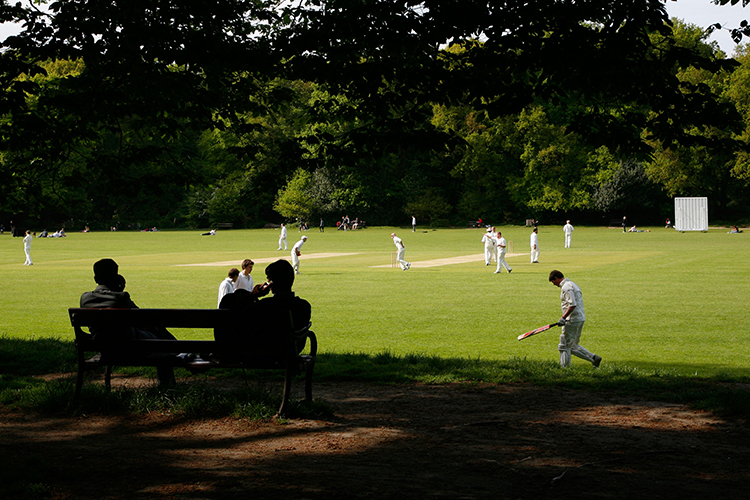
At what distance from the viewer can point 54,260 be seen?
3788cm

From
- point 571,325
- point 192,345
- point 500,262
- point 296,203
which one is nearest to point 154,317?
point 192,345

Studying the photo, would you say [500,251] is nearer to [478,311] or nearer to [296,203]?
[478,311]

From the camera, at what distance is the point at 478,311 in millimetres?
17547

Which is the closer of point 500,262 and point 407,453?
point 407,453

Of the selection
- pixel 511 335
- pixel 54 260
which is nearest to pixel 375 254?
pixel 54 260

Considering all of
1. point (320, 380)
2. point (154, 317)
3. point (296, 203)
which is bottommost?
point (320, 380)

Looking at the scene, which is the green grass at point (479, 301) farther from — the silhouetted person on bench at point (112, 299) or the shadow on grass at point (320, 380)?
the silhouetted person on bench at point (112, 299)

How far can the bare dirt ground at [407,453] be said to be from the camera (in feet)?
14.9

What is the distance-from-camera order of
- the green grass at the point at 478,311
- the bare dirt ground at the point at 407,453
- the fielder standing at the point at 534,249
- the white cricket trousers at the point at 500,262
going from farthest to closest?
1. the fielder standing at the point at 534,249
2. the white cricket trousers at the point at 500,262
3. the green grass at the point at 478,311
4. the bare dirt ground at the point at 407,453

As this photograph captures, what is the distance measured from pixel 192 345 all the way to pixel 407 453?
2.12 metres

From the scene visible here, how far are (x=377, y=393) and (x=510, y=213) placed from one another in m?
78.7

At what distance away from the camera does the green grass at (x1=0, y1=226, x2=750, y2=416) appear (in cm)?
915

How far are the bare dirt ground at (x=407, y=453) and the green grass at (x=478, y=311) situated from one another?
5.38 ft

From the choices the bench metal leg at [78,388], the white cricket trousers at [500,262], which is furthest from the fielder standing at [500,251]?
the bench metal leg at [78,388]
